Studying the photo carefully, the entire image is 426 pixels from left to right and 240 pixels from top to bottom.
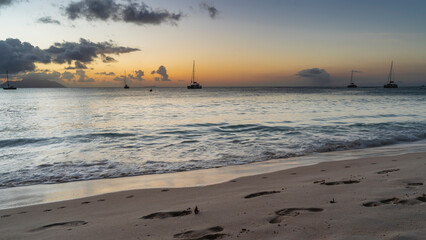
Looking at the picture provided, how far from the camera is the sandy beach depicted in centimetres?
334

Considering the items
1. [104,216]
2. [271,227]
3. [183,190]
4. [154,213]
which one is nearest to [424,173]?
[271,227]

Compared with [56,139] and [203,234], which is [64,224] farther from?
[56,139]

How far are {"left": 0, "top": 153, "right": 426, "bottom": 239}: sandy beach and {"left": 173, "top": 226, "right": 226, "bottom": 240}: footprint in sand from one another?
0.01 meters

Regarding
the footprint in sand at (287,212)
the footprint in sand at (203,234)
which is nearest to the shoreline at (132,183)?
the footprint in sand at (287,212)

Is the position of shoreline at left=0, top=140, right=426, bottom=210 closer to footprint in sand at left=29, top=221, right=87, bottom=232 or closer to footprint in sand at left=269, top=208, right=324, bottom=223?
footprint in sand at left=29, top=221, right=87, bottom=232

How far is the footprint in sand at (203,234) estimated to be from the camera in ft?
10.9

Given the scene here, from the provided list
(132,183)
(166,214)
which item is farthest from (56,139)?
(166,214)

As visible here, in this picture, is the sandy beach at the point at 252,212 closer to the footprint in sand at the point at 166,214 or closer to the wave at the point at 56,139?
the footprint in sand at the point at 166,214

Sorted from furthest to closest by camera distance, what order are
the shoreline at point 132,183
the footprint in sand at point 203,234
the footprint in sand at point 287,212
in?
the shoreline at point 132,183
the footprint in sand at point 287,212
the footprint in sand at point 203,234

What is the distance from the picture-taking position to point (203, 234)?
11.3 feet

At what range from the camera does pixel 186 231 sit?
3557 mm

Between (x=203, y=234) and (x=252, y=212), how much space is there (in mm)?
990

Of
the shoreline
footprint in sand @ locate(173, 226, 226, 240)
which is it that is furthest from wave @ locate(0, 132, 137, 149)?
footprint in sand @ locate(173, 226, 226, 240)

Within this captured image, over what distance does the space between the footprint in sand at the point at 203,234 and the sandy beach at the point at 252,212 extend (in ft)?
0.04
